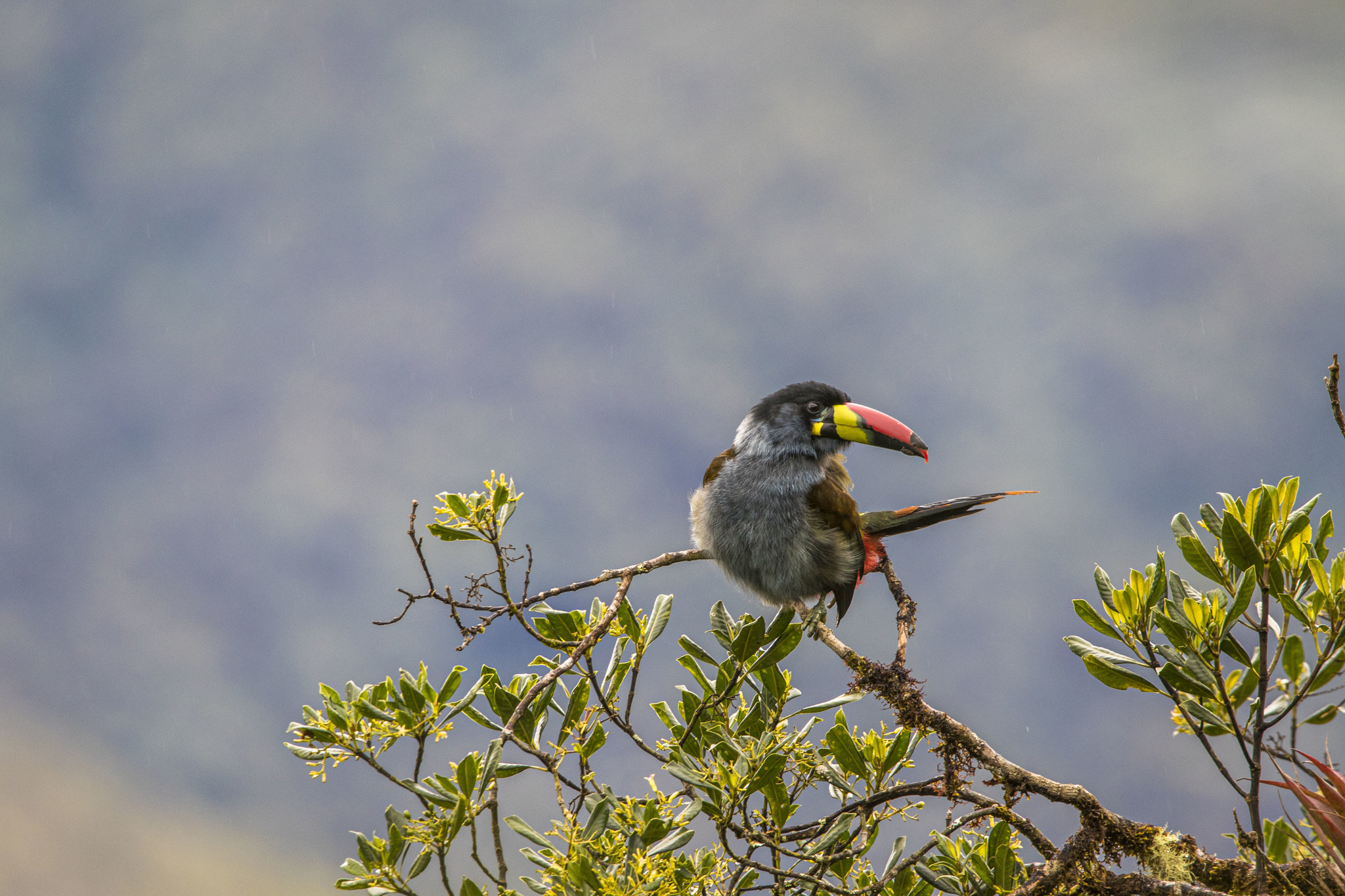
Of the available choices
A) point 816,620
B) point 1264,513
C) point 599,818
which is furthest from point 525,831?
point 1264,513

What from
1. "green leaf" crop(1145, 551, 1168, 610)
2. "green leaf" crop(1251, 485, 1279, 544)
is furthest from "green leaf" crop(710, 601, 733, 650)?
"green leaf" crop(1251, 485, 1279, 544)

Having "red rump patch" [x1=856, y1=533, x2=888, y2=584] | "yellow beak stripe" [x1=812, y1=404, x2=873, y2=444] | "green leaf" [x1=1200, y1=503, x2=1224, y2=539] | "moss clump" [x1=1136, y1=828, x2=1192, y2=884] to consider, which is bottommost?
"moss clump" [x1=1136, y1=828, x2=1192, y2=884]

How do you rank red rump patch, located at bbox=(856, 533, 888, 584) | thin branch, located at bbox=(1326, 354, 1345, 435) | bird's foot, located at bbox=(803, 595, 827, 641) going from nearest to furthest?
thin branch, located at bbox=(1326, 354, 1345, 435) → bird's foot, located at bbox=(803, 595, 827, 641) → red rump patch, located at bbox=(856, 533, 888, 584)

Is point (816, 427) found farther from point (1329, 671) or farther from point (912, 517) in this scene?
point (1329, 671)

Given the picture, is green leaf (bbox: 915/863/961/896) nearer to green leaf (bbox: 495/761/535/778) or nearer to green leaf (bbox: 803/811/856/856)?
green leaf (bbox: 803/811/856/856)

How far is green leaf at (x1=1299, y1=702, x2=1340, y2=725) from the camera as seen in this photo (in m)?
2.25

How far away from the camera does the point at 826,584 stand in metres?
3.37

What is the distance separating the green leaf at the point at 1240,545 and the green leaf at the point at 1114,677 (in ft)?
1.24

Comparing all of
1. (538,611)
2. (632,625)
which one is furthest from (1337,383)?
(538,611)

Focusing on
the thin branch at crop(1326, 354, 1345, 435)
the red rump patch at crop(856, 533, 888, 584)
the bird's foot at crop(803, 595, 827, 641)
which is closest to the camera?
the thin branch at crop(1326, 354, 1345, 435)

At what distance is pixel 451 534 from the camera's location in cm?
249

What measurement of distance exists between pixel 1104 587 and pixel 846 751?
83 centimetres

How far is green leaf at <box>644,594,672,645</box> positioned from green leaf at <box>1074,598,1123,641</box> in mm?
1088

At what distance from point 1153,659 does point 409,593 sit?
194cm
